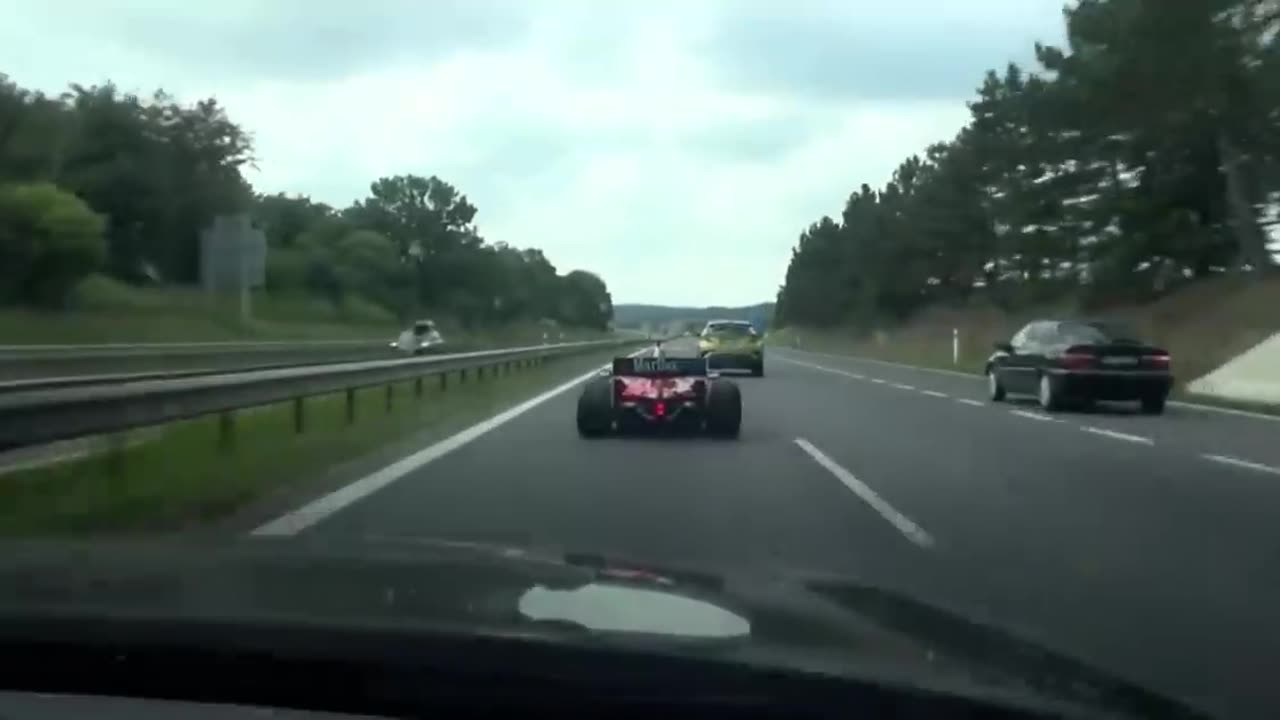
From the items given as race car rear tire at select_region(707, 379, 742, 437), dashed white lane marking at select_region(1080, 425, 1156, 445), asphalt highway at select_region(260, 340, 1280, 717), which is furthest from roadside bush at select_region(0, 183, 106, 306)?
dashed white lane marking at select_region(1080, 425, 1156, 445)

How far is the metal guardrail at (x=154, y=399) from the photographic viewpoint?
28.3ft

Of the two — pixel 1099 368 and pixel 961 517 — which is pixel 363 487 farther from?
pixel 1099 368

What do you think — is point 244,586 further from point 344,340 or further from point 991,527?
point 344,340

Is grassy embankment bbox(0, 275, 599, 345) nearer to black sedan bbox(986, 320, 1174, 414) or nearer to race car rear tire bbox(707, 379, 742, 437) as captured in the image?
race car rear tire bbox(707, 379, 742, 437)

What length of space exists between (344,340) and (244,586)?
32.0m

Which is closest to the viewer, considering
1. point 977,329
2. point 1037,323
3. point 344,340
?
point 1037,323

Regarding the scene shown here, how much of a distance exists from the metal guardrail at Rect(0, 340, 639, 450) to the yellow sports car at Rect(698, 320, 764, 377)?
20021 millimetres

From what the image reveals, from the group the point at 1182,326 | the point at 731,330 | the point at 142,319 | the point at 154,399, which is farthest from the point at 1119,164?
the point at 154,399

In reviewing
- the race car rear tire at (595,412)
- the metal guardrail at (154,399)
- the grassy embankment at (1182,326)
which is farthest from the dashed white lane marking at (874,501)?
the grassy embankment at (1182,326)

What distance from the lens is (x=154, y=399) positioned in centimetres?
1074

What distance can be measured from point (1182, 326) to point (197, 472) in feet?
133

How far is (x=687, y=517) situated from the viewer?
9773 millimetres

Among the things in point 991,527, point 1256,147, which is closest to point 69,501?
point 991,527

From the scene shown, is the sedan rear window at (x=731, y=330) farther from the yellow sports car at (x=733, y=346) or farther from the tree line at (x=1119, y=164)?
the tree line at (x=1119, y=164)
